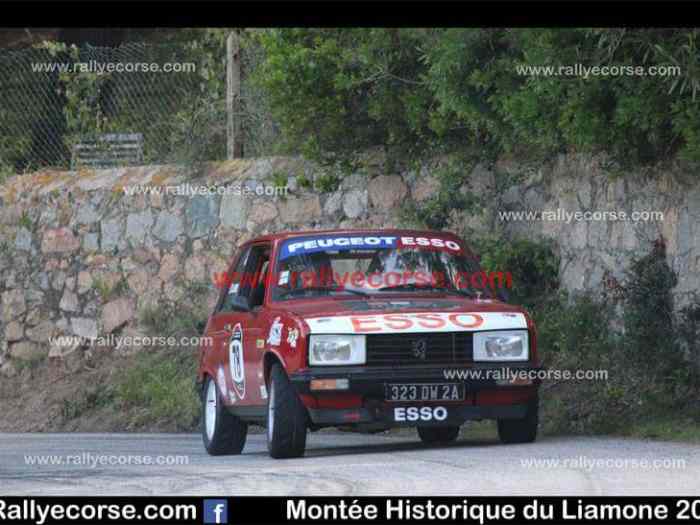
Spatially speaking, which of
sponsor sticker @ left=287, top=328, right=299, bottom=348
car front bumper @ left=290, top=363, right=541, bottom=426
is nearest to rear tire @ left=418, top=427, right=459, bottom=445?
car front bumper @ left=290, top=363, right=541, bottom=426

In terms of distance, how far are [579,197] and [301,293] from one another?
449 cm

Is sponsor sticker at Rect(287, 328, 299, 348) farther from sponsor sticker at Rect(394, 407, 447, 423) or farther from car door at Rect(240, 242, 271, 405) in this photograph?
sponsor sticker at Rect(394, 407, 447, 423)

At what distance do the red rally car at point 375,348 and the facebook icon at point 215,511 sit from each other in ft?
10.7

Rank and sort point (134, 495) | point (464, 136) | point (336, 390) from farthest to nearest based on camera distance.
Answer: point (464, 136) < point (336, 390) < point (134, 495)

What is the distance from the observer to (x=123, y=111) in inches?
909

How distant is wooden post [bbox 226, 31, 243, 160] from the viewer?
21.7m

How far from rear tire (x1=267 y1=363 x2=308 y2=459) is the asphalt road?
0.16 m

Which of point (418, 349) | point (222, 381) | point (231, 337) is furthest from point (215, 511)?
point (222, 381)

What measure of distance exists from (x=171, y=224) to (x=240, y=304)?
8002 millimetres

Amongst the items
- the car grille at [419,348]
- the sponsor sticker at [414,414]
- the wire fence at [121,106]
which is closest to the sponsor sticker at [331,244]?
the car grille at [419,348]

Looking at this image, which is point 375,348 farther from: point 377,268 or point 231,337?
point 231,337

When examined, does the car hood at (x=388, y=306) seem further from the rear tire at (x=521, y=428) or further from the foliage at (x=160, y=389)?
the foliage at (x=160, y=389)

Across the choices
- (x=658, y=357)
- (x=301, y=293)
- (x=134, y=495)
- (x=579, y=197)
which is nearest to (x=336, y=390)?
(x=301, y=293)

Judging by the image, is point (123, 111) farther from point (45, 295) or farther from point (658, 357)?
point (658, 357)
